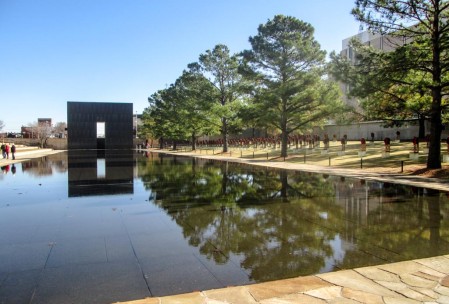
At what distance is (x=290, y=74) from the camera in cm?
3403

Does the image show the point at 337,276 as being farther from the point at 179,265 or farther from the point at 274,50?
the point at 274,50

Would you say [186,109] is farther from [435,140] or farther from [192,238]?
[192,238]

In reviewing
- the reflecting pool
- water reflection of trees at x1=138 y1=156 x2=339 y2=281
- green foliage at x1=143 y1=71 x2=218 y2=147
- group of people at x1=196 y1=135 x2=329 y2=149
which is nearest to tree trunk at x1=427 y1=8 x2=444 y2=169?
the reflecting pool

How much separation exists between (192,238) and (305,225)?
107 inches

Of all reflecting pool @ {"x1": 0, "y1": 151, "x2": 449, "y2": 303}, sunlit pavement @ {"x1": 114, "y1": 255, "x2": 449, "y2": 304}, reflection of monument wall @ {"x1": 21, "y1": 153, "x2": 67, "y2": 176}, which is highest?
reflection of monument wall @ {"x1": 21, "y1": 153, "x2": 67, "y2": 176}

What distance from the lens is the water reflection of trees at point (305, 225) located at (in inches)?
241

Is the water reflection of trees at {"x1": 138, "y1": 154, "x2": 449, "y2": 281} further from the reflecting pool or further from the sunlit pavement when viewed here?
the sunlit pavement

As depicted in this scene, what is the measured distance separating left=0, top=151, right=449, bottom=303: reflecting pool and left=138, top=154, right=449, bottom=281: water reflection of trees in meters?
0.03

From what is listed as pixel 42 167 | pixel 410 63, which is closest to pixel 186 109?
pixel 42 167

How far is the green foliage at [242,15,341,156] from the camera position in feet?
105

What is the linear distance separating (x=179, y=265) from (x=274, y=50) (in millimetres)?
29776

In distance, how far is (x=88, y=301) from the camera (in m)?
4.52

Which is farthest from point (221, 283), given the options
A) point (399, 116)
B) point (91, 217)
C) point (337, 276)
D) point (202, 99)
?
point (202, 99)

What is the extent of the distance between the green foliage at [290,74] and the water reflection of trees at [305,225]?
18.5m
